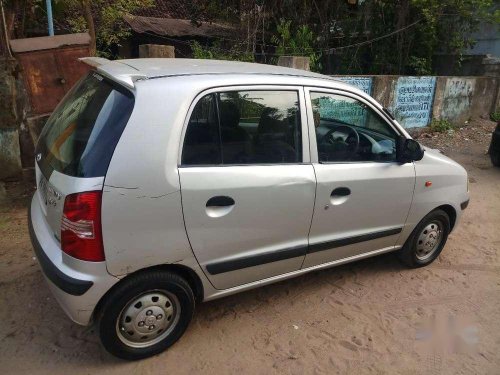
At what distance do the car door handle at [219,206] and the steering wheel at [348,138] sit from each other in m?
0.91

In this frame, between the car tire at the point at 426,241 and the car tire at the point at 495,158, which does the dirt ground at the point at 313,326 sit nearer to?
the car tire at the point at 426,241

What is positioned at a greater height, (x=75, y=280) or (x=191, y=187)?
(x=191, y=187)

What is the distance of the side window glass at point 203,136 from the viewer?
8.01 ft

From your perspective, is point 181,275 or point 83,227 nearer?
point 83,227

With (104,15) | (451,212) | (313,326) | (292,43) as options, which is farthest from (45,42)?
(292,43)

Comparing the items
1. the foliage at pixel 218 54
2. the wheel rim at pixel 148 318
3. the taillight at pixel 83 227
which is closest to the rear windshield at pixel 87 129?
the taillight at pixel 83 227

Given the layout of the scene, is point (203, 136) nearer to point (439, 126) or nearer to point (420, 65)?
point (439, 126)

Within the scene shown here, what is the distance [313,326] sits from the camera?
3037 mm

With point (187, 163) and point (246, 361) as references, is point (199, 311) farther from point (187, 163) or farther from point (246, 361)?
point (187, 163)

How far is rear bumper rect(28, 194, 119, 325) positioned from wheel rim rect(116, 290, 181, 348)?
7.9 inches

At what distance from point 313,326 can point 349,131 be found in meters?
1.52

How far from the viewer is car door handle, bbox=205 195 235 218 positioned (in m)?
2.50

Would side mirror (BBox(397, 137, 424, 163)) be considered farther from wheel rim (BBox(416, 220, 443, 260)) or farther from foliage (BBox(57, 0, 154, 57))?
foliage (BBox(57, 0, 154, 57))

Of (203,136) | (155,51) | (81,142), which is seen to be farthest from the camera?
(155,51)
